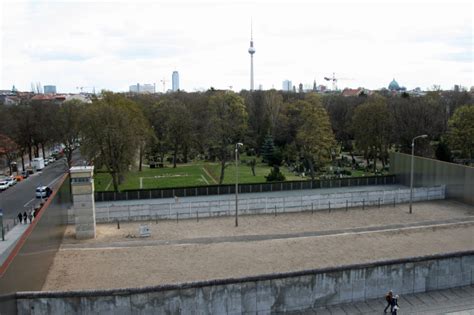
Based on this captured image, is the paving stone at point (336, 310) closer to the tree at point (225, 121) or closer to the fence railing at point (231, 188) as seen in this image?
the fence railing at point (231, 188)

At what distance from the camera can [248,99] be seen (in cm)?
7975

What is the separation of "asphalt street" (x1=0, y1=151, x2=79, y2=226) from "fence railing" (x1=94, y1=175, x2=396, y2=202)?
636 centimetres

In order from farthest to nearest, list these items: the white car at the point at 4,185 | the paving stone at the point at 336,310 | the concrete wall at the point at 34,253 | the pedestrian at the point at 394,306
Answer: the white car at the point at 4,185 → the paving stone at the point at 336,310 → the pedestrian at the point at 394,306 → the concrete wall at the point at 34,253

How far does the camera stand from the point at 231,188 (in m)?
41.2

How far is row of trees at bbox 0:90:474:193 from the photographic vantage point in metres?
42.5

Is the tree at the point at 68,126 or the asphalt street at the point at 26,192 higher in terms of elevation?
the tree at the point at 68,126

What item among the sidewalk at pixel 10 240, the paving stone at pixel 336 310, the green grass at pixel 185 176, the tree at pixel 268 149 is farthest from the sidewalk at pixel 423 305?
the tree at pixel 268 149

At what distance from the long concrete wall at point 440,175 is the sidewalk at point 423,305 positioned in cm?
1953

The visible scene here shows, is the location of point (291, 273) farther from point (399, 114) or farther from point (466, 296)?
point (399, 114)

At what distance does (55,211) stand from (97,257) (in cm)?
412

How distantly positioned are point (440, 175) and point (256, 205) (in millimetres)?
16949

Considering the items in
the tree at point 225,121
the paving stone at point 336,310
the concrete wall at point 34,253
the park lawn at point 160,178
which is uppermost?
the tree at point 225,121

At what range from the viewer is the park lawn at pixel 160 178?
48.1 m

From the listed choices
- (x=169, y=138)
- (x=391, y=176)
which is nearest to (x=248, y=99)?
(x=169, y=138)
